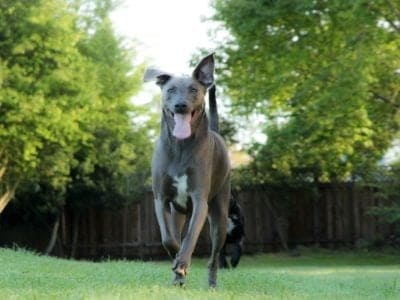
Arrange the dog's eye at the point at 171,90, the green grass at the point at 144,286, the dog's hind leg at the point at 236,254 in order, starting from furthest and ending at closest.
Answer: the dog's hind leg at the point at 236,254
the dog's eye at the point at 171,90
the green grass at the point at 144,286

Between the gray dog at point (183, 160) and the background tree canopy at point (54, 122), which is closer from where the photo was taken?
the gray dog at point (183, 160)

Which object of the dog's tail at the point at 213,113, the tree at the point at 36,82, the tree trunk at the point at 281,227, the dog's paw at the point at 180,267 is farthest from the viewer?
the tree trunk at the point at 281,227

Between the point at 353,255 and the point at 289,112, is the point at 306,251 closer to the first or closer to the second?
the point at 353,255

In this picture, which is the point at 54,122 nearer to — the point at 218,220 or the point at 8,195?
the point at 8,195

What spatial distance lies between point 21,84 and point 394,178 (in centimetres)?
1214

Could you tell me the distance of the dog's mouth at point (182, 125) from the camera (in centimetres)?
764

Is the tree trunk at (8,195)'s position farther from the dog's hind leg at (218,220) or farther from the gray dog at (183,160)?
the gray dog at (183,160)

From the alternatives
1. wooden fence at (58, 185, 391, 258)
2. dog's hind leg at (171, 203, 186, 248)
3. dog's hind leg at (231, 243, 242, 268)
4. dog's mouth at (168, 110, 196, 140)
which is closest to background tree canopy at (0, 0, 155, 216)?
wooden fence at (58, 185, 391, 258)

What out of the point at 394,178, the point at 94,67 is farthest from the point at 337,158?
the point at 94,67

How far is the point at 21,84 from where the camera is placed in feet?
83.2

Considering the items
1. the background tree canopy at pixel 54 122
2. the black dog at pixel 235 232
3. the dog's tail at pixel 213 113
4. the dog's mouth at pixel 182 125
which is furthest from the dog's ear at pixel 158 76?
the background tree canopy at pixel 54 122

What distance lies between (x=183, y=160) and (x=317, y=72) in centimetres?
1515

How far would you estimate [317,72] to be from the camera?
2245 centimetres

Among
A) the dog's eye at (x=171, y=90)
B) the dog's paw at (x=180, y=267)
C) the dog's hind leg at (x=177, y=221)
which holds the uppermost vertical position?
the dog's eye at (x=171, y=90)
